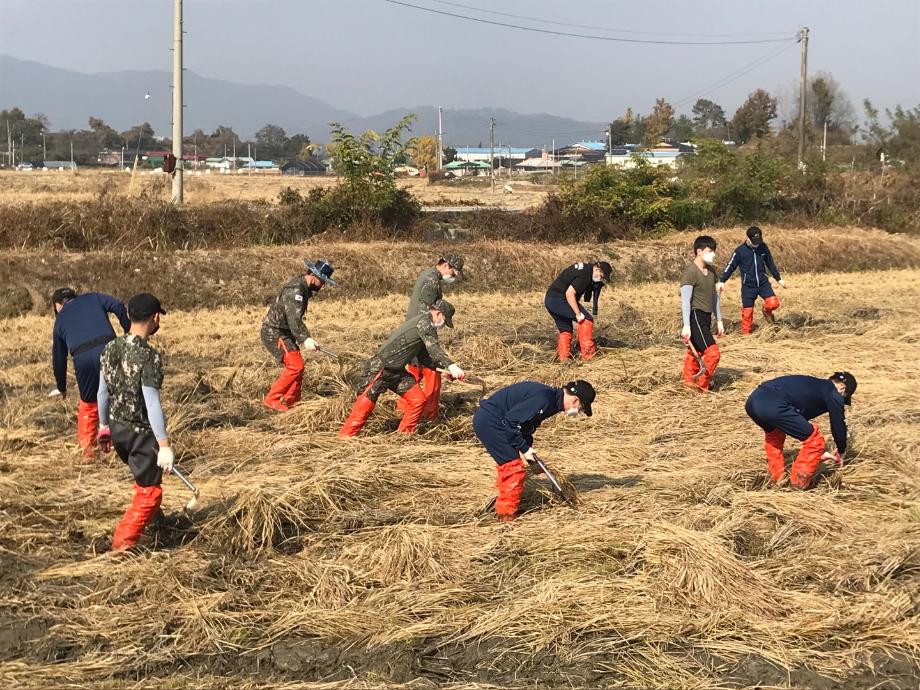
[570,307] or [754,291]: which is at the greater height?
Result: [754,291]

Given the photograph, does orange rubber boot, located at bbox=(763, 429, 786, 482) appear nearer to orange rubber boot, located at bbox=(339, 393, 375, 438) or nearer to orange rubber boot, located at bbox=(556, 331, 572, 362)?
orange rubber boot, located at bbox=(339, 393, 375, 438)

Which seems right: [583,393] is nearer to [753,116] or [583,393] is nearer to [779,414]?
[779,414]

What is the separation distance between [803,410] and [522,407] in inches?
87.6

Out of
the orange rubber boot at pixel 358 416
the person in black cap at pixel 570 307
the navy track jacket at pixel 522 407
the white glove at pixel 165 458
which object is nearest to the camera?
the white glove at pixel 165 458

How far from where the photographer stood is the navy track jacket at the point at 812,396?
6941 millimetres

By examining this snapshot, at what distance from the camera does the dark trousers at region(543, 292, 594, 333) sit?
39.9 ft

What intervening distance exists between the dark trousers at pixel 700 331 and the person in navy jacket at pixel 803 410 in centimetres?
306

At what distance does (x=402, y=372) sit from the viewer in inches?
349

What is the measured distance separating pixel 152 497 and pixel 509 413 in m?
2.43

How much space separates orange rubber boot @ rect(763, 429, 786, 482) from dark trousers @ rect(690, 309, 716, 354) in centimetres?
297

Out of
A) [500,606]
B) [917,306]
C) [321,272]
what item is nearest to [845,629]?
[500,606]

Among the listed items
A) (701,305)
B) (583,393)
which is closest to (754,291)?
(701,305)

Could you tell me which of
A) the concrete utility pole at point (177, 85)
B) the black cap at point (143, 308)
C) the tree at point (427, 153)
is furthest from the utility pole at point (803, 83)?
the tree at point (427, 153)

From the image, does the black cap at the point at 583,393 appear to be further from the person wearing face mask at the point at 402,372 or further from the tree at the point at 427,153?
the tree at the point at 427,153
